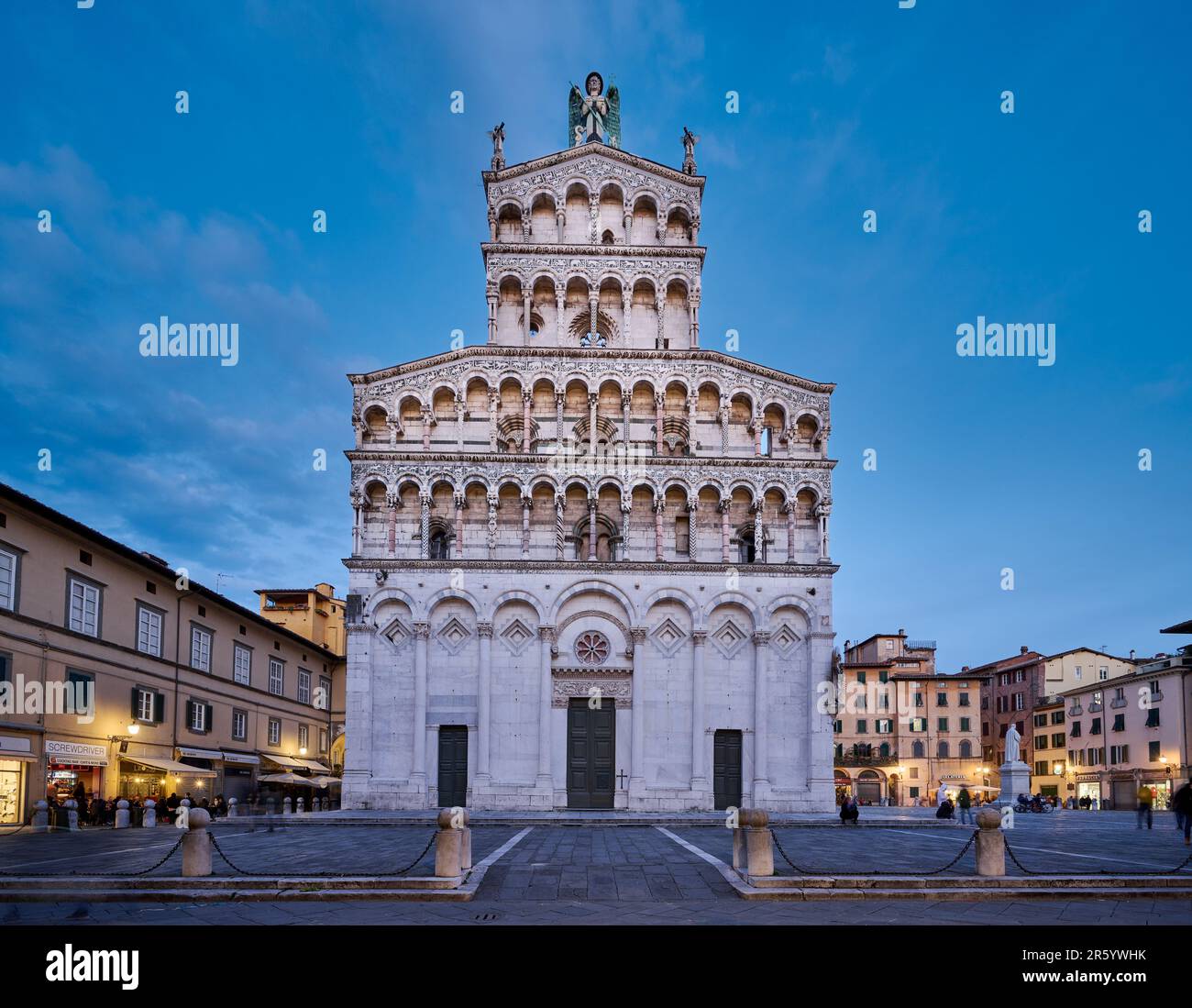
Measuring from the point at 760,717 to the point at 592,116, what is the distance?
32.1 metres

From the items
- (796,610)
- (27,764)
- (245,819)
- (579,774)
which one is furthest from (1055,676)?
(27,764)

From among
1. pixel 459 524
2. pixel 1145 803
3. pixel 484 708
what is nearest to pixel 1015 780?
pixel 1145 803

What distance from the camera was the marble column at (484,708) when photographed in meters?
39.1

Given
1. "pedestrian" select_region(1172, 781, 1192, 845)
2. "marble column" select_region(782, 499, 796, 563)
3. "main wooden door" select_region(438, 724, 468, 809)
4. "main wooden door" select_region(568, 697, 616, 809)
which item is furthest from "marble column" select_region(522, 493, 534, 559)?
"pedestrian" select_region(1172, 781, 1192, 845)

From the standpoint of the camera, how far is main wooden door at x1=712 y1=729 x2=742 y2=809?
3991cm

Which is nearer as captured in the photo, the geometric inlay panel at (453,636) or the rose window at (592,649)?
the geometric inlay panel at (453,636)

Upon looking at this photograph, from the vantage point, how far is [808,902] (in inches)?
588

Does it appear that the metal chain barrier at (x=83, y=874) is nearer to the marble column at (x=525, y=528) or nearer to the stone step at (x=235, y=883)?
the stone step at (x=235, y=883)

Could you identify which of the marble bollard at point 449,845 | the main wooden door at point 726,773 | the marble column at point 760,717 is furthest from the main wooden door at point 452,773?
the marble bollard at point 449,845

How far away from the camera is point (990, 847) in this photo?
1633cm

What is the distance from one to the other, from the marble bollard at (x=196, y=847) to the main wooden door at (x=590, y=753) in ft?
80.7

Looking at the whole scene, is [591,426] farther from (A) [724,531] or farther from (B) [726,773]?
(B) [726,773]
